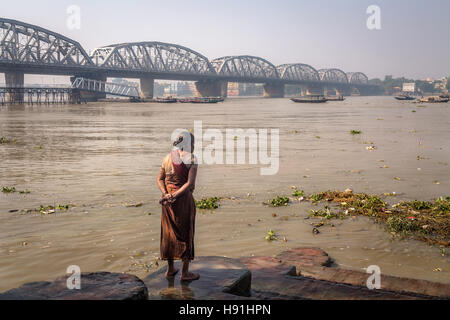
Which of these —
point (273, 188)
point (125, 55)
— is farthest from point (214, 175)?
point (125, 55)

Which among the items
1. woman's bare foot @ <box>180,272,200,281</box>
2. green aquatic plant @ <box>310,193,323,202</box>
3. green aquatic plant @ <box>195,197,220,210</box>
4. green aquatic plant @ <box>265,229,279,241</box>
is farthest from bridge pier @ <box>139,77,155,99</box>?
woman's bare foot @ <box>180,272,200,281</box>

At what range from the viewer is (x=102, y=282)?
4.98 m

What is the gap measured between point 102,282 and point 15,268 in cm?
218

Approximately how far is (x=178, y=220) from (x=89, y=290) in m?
1.36

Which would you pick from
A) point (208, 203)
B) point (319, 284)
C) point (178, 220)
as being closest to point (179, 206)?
point (178, 220)

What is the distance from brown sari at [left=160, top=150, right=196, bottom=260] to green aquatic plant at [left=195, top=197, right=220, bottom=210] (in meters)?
4.24

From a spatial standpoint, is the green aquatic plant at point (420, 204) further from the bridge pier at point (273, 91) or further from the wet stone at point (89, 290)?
the bridge pier at point (273, 91)

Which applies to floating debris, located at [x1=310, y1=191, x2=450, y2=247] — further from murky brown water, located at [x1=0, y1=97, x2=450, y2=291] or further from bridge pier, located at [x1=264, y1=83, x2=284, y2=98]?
bridge pier, located at [x1=264, y1=83, x2=284, y2=98]

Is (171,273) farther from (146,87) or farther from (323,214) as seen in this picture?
(146,87)

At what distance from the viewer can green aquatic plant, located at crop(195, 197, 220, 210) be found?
9.72m

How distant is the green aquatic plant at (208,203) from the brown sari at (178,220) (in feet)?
13.9

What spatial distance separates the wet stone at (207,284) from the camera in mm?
4766

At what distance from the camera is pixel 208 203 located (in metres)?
9.85
